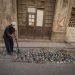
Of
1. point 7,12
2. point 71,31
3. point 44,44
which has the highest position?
point 7,12

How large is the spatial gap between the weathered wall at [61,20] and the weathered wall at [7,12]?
8.11ft

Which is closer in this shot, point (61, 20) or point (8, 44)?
point (8, 44)

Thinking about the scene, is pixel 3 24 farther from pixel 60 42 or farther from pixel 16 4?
pixel 60 42

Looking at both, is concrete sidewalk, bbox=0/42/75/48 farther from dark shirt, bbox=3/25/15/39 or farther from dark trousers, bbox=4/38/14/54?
dark shirt, bbox=3/25/15/39

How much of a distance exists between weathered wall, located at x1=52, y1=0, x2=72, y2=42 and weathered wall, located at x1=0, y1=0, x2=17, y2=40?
8.11 ft

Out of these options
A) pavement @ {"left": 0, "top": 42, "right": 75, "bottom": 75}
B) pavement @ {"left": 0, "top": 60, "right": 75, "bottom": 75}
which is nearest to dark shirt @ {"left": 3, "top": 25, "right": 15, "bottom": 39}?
pavement @ {"left": 0, "top": 42, "right": 75, "bottom": 75}

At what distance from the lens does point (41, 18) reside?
9156mm

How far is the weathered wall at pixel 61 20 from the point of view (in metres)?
8.78

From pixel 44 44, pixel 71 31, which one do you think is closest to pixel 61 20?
pixel 71 31

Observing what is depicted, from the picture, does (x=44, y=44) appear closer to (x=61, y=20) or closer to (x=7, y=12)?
(x=61, y=20)

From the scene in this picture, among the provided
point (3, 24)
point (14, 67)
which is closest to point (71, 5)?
point (3, 24)

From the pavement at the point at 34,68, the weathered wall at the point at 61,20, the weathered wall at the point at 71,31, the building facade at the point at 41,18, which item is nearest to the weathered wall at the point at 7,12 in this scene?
the building facade at the point at 41,18

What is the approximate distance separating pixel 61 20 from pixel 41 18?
1.21 metres

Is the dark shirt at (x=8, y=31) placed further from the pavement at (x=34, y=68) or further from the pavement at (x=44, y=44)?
the pavement at (x=44, y=44)
